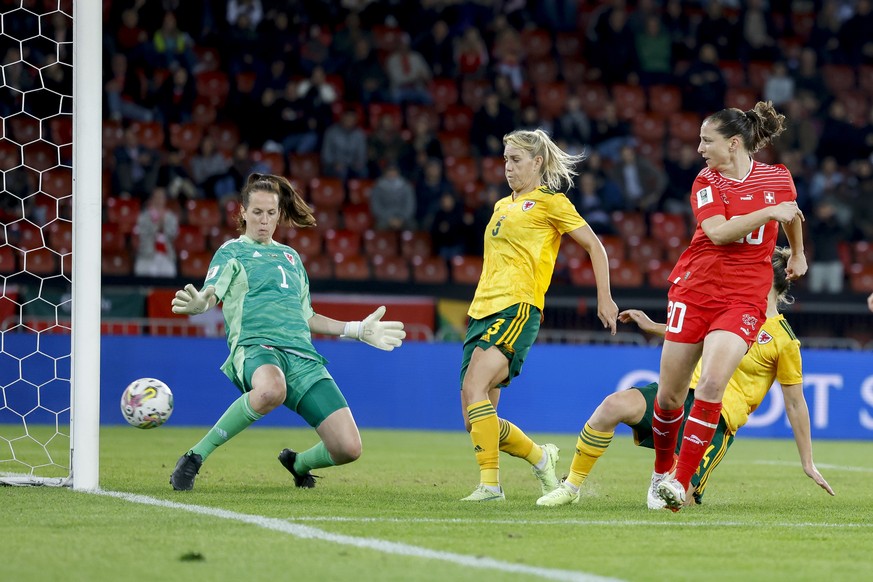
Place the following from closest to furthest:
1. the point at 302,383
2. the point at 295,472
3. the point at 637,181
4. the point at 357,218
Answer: the point at 302,383 → the point at 295,472 → the point at 357,218 → the point at 637,181

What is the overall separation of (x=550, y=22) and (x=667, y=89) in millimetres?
2332

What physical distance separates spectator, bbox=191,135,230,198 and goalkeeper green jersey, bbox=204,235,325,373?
10.2 meters

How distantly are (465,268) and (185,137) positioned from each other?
4525mm

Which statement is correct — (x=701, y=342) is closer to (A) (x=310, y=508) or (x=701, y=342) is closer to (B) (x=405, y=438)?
(A) (x=310, y=508)

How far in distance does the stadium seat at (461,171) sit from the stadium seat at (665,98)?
3.94m

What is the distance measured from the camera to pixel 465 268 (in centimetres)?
1714

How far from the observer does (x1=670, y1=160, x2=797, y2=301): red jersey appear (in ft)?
20.4

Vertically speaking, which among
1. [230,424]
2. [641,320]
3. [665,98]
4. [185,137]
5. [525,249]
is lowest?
[230,424]

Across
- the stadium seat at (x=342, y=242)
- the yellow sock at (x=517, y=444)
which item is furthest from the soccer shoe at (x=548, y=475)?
the stadium seat at (x=342, y=242)

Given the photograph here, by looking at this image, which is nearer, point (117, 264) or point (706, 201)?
point (706, 201)

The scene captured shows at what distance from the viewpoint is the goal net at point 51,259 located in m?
6.64

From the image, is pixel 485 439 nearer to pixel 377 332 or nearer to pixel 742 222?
pixel 377 332

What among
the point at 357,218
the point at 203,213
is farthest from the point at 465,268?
the point at 203,213

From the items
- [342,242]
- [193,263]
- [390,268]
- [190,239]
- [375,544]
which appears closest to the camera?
[375,544]
